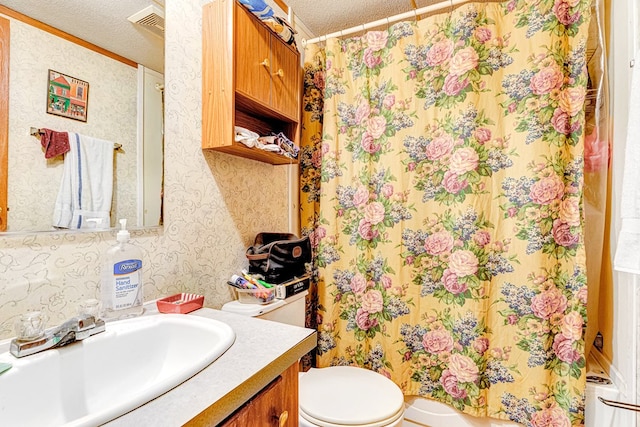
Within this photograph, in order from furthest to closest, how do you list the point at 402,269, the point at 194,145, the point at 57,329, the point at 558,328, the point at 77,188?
the point at 402,269 < the point at 558,328 < the point at 194,145 < the point at 77,188 < the point at 57,329

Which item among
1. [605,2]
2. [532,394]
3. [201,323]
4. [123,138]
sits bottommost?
[532,394]

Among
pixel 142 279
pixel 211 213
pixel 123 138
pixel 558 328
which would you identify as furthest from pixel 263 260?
pixel 558 328

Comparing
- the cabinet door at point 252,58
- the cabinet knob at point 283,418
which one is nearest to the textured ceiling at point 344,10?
the cabinet door at point 252,58

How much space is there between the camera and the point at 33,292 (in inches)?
26.1

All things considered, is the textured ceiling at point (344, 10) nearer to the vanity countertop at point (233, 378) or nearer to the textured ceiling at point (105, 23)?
the textured ceiling at point (105, 23)

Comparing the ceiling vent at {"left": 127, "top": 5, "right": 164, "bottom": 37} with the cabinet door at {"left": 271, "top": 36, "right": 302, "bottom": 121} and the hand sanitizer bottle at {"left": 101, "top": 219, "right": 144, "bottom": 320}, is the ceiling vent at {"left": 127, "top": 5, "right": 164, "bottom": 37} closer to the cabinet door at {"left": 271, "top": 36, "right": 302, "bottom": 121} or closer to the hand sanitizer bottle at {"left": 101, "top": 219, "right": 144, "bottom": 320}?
the cabinet door at {"left": 271, "top": 36, "right": 302, "bottom": 121}

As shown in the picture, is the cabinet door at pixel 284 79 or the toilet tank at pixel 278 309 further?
the cabinet door at pixel 284 79

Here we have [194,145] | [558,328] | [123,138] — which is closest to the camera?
[123,138]

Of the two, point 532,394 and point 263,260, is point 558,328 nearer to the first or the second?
point 532,394

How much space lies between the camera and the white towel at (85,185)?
708 mm

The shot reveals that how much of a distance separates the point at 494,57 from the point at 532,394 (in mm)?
1378

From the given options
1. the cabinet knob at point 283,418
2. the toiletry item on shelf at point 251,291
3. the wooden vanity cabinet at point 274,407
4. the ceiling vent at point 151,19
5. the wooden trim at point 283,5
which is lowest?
the cabinet knob at point 283,418

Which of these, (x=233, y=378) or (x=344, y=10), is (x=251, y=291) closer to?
(x=233, y=378)

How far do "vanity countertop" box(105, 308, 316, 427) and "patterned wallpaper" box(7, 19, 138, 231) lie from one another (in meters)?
0.50
